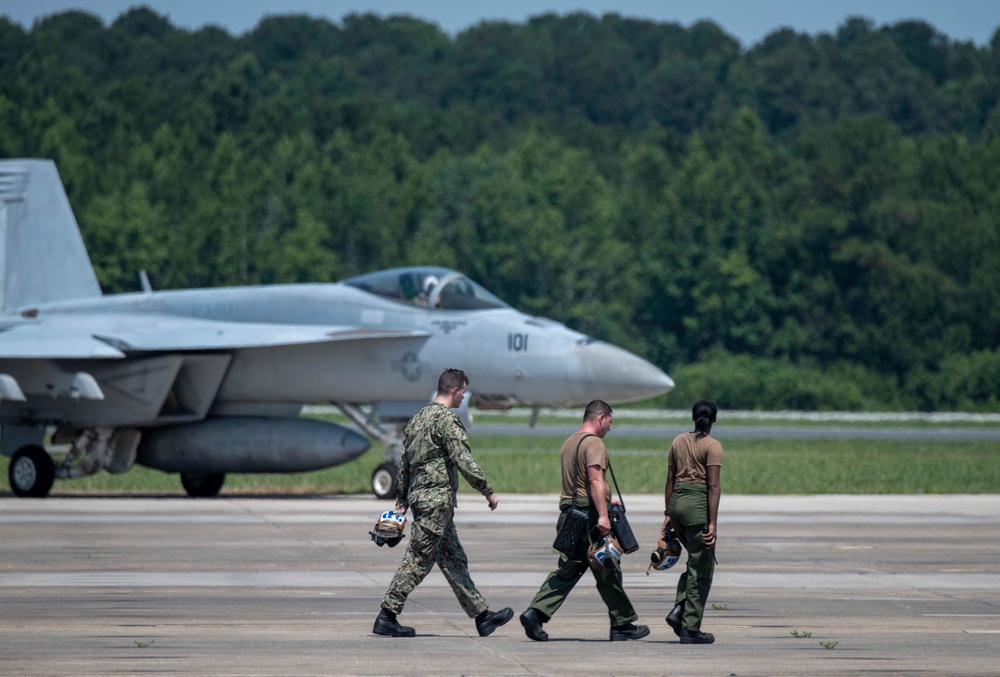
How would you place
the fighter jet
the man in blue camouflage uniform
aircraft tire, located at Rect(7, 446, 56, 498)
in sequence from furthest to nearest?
1. aircraft tire, located at Rect(7, 446, 56, 498)
2. the fighter jet
3. the man in blue camouflage uniform

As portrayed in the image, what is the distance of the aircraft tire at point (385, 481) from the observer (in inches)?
850

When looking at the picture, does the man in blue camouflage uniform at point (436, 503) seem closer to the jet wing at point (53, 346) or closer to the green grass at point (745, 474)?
the jet wing at point (53, 346)

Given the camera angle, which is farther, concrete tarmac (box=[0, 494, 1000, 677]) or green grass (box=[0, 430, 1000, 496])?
green grass (box=[0, 430, 1000, 496])

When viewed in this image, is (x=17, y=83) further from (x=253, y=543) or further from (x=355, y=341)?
(x=253, y=543)

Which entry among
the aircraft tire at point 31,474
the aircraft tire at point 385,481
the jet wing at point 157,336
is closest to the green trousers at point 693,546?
the aircraft tire at point 385,481

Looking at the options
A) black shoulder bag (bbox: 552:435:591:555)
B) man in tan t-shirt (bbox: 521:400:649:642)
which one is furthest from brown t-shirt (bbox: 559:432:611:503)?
black shoulder bag (bbox: 552:435:591:555)

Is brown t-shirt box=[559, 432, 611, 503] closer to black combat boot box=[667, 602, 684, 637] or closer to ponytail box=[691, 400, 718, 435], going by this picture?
ponytail box=[691, 400, 718, 435]

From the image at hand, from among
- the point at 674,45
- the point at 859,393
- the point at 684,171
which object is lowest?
the point at 859,393

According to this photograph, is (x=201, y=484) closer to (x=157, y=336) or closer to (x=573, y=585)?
(x=157, y=336)

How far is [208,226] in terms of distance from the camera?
225ft

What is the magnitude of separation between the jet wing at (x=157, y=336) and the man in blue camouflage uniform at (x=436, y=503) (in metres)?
12.3

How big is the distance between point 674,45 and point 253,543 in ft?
476

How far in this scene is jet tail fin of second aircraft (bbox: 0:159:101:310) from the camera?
84.8ft

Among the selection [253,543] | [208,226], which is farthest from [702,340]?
[253,543]
